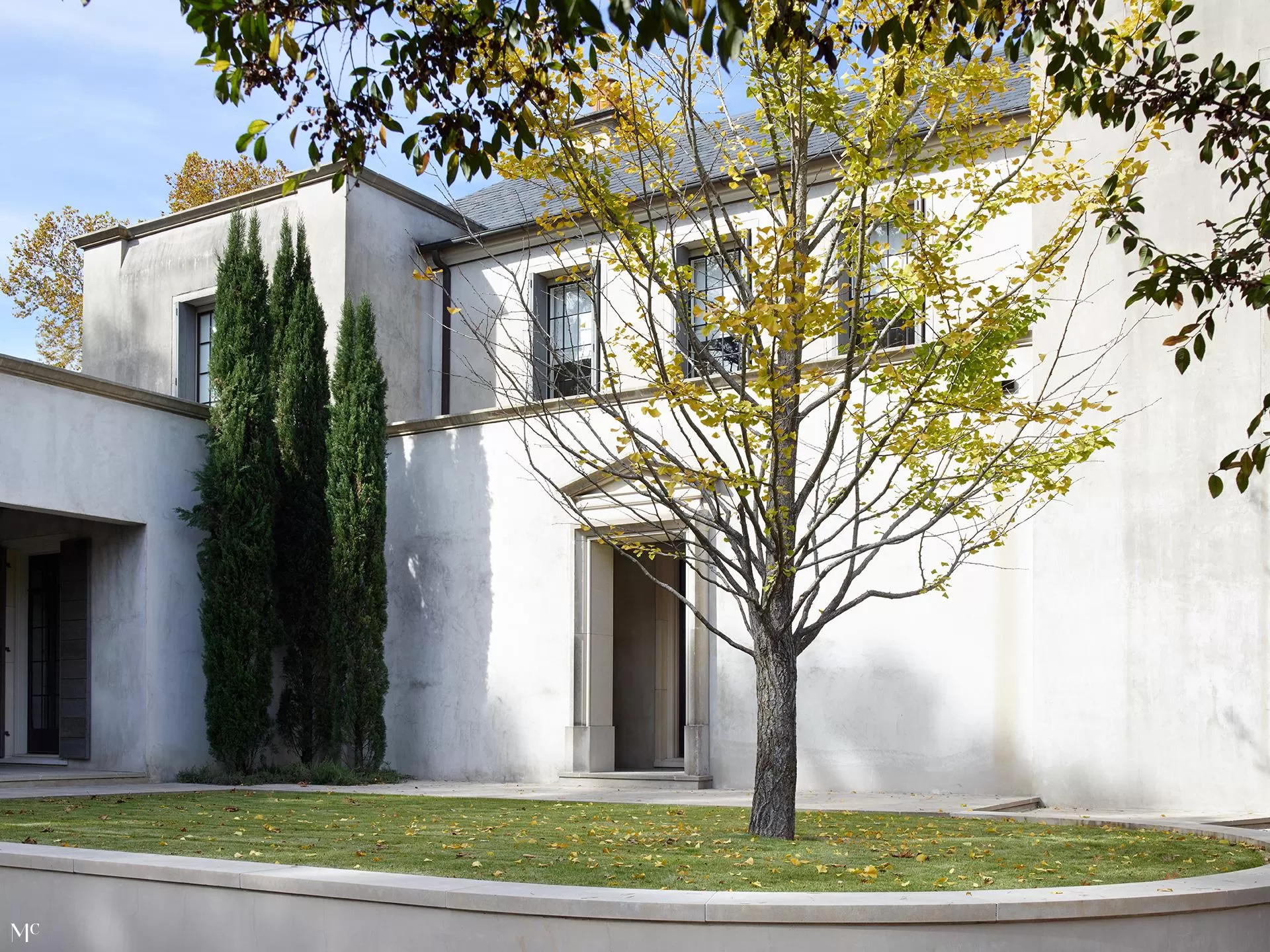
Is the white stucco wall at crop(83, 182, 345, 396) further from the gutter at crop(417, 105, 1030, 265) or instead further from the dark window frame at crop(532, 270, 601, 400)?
the dark window frame at crop(532, 270, 601, 400)

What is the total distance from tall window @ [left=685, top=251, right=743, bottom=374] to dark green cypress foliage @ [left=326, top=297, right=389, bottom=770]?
4288 millimetres

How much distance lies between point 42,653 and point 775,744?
1242 centimetres

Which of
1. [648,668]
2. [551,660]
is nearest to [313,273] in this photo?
[551,660]

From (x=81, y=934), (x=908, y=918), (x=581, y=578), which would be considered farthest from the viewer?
(x=581, y=578)

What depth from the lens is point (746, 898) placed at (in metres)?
4.91

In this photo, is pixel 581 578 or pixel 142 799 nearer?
pixel 142 799

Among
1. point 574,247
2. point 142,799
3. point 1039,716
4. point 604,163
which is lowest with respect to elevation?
point 142,799

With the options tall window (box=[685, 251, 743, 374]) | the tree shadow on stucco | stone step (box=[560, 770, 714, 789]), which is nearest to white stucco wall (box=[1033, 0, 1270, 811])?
the tree shadow on stucco

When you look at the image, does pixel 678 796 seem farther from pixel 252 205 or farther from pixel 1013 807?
pixel 252 205

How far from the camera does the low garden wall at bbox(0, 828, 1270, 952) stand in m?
4.82

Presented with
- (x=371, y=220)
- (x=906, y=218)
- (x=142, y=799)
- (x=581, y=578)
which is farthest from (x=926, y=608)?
(x=371, y=220)

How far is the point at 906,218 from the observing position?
25.1 ft

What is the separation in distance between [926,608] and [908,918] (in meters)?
7.94

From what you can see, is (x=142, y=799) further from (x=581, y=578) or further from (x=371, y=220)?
(x=371, y=220)
